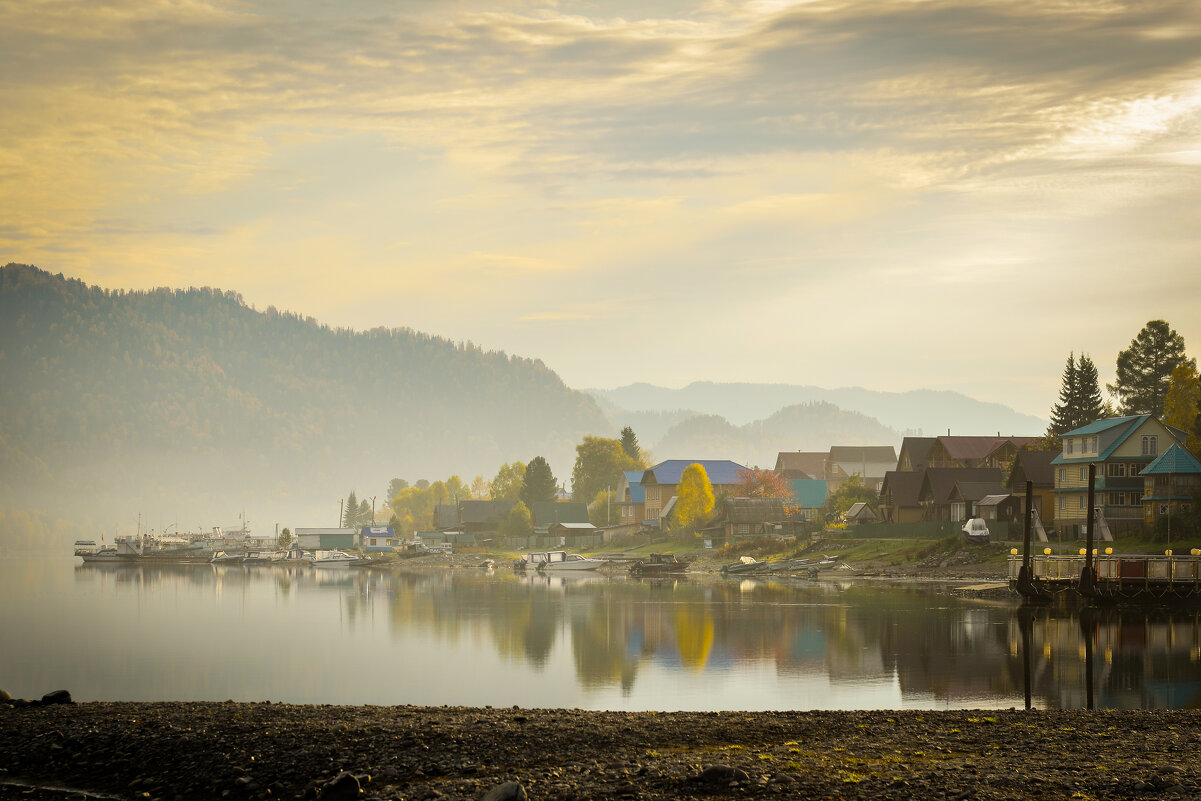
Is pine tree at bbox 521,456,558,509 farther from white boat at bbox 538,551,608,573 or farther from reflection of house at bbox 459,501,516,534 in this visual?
white boat at bbox 538,551,608,573

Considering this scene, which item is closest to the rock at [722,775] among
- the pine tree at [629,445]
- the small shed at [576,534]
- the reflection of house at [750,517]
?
the reflection of house at [750,517]

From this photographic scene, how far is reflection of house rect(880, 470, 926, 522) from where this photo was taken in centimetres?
10400

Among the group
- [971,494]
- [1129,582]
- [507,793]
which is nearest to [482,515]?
[971,494]

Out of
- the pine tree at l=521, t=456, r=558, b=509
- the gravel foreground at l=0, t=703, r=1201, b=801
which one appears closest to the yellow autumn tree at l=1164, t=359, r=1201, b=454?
the gravel foreground at l=0, t=703, r=1201, b=801

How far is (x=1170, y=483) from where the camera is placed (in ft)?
248

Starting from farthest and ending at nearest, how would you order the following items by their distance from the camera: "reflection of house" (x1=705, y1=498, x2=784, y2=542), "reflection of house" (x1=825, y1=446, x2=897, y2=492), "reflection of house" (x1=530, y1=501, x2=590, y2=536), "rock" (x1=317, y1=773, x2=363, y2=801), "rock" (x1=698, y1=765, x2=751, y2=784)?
1. "reflection of house" (x1=825, y1=446, x2=897, y2=492)
2. "reflection of house" (x1=530, y1=501, x2=590, y2=536)
3. "reflection of house" (x1=705, y1=498, x2=784, y2=542)
4. "rock" (x1=698, y1=765, x2=751, y2=784)
5. "rock" (x1=317, y1=773, x2=363, y2=801)

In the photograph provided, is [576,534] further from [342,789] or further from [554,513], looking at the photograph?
[342,789]

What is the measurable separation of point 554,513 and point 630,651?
119034 millimetres

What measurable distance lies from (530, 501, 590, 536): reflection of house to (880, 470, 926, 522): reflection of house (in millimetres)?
64648

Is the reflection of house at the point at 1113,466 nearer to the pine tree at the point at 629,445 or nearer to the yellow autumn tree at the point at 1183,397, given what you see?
the yellow autumn tree at the point at 1183,397

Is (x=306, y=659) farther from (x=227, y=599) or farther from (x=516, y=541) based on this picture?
(x=516, y=541)

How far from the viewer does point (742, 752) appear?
20.2 meters

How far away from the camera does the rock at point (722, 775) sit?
1719 centimetres

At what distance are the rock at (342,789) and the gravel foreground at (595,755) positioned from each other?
2 cm
